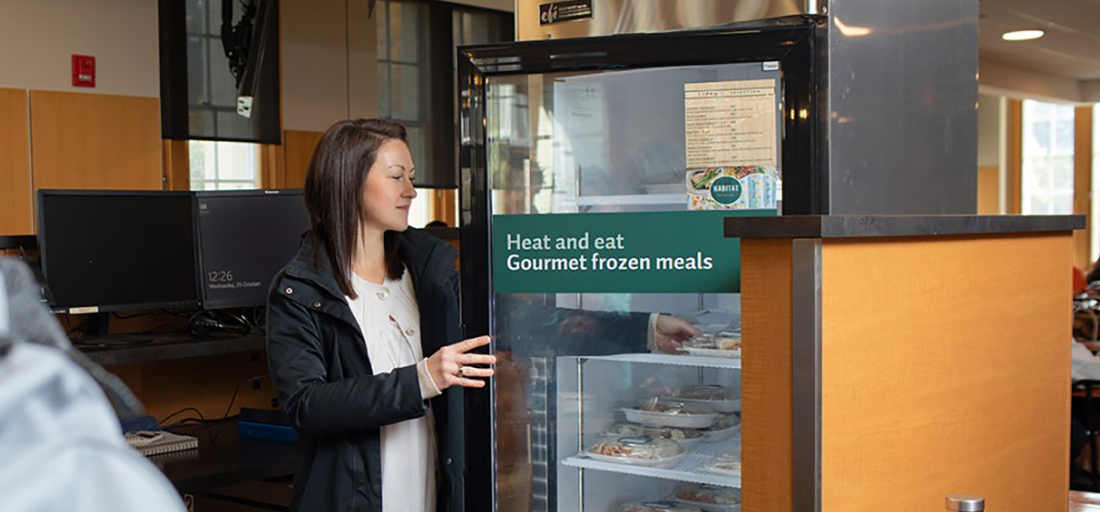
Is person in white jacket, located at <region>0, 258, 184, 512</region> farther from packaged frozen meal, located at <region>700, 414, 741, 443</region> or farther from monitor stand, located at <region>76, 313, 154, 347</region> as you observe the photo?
monitor stand, located at <region>76, 313, 154, 347</region>

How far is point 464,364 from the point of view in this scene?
2.00 m

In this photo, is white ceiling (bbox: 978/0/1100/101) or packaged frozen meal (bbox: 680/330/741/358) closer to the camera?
packaged frozen meal (bbox: 680/330/741/358)

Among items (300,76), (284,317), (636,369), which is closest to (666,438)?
(636,369)

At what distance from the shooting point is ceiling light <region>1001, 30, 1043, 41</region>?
8094 millimetres

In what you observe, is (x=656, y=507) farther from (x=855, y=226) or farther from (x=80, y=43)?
(x=80, y=43)

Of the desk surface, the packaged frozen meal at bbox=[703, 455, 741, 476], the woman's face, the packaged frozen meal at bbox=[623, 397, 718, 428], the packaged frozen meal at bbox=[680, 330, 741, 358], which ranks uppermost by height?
the woman's face

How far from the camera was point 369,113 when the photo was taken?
6969mm

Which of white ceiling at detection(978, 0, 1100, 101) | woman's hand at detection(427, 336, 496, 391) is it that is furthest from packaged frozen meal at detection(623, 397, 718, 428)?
white ceiling at detection(978, 0, 1100, 101)

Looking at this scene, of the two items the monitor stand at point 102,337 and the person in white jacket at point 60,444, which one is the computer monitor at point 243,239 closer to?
the monitor stand at point 102,337

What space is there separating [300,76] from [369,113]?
53 cm

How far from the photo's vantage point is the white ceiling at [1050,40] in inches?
275

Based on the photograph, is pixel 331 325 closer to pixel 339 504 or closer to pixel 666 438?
pixel 339 504

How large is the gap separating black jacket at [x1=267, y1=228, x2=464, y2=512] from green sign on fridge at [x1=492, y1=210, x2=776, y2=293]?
29cm

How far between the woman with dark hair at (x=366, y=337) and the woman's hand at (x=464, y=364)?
0.21ft
